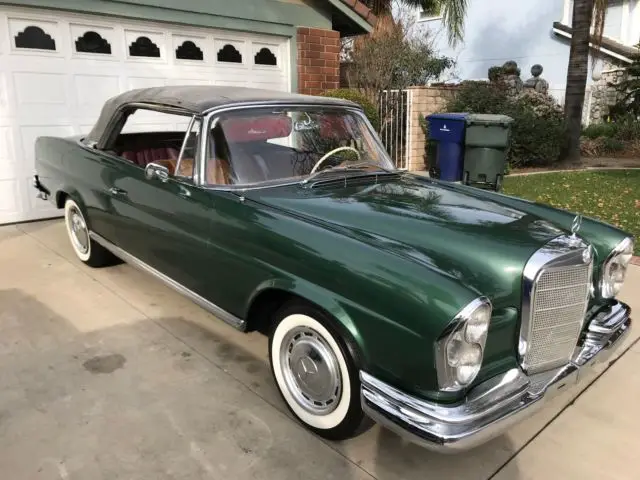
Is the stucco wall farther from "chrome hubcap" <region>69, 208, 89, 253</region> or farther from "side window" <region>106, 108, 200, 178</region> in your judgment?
"chrome hubcap" <region>69, 208, 89, 253</region>

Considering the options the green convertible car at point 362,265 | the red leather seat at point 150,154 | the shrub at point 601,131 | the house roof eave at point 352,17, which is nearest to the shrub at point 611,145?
the shrub at point 601,131

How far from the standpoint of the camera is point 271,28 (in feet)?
26.7

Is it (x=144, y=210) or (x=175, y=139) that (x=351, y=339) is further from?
(x=175, y=139)

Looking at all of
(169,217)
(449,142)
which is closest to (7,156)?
(169,217)

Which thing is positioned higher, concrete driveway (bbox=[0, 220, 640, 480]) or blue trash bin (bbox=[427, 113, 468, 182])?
blue trash bin (bbox=[427, 113, 468, 182])

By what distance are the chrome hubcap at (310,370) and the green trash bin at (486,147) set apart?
580 cm

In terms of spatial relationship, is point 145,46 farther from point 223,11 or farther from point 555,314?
point 555,314

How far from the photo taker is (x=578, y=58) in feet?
36.7

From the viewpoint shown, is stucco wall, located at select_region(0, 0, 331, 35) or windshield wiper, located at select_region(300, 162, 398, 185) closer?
windshield wiper, located at select_region(300, 162, 398, 185)

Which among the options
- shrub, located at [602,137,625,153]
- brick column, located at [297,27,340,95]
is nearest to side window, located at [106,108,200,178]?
brick column, located at [297,27,340,95]

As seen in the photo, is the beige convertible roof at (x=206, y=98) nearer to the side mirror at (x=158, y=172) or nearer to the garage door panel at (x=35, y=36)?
the side mirror at (x=158, y=172)

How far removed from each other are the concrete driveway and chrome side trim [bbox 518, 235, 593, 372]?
65cm

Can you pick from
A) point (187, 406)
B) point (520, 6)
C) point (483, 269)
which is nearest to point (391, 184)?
point (483, 269)

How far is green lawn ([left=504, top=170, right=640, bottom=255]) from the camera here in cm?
693
